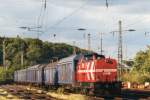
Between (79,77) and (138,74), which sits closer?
(79,77)

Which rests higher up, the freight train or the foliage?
the foliage

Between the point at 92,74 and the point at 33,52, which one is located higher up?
the point at 33,52

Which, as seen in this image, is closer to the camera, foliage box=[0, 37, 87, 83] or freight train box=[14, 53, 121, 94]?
freight train box=[14, 53, 121, 94]

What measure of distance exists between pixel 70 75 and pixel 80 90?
201cm

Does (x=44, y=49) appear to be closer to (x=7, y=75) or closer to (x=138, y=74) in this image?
(x=7, y=75)

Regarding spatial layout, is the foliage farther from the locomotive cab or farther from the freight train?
the locomotive cab

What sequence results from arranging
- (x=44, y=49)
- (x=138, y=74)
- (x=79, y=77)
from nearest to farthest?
(x=79, y=77)
(x=138, y=74)
(x=44, y=49)

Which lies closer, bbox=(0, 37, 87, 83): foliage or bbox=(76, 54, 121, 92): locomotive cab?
bbox=(76, 54, 121, 92): locomotive cab

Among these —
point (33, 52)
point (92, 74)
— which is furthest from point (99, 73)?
point (33, 52)

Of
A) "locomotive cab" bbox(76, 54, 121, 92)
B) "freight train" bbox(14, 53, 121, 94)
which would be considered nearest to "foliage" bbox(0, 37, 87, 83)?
"freight train" bbox(14, 53, 121, 94)

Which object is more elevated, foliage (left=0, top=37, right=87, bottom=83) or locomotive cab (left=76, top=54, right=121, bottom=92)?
foliage (left=0, top=37, right=87, bottom=83)

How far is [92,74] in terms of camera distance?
39.4 meters

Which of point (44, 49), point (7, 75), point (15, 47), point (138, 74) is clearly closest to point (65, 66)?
point (138, 74)

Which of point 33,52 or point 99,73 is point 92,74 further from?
point 33,52
